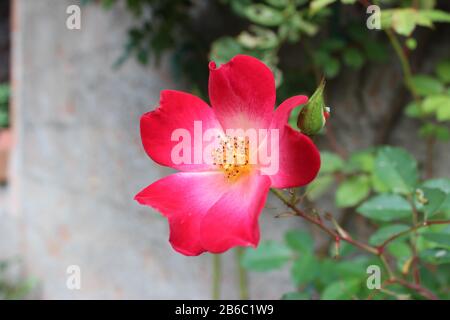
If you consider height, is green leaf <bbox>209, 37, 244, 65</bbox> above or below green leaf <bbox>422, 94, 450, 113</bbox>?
above

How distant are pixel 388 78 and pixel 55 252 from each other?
1.46 metres

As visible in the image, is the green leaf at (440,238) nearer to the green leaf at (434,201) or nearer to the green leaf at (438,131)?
the green leaf at (434,201)

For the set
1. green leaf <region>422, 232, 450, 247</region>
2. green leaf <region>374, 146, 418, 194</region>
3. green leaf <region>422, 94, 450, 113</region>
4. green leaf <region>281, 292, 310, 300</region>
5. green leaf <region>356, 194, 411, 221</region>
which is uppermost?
green leaf <region>422, 94, 450, 113</region>

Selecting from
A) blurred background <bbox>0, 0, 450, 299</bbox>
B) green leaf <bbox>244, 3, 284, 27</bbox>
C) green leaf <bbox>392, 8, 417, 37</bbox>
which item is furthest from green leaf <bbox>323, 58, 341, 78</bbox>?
green leaf <bbox>392, 8, 417, 37</bbox>

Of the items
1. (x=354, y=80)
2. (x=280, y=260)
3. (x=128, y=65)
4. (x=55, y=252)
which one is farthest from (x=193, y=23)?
(x=55, y=252)

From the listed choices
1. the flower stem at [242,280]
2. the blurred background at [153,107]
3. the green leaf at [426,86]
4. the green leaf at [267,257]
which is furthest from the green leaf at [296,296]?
the flower stem at [242,280]

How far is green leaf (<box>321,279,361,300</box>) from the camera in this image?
64 cm

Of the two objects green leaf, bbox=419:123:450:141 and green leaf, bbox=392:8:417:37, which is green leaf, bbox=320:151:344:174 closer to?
green leaf, bbox=419:123:450:141

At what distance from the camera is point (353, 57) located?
3.51 ft

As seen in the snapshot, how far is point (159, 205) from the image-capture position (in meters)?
0.40

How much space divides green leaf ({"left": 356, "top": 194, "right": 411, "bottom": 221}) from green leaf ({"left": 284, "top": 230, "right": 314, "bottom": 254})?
0.26 m

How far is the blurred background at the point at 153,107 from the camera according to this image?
3.26 feet

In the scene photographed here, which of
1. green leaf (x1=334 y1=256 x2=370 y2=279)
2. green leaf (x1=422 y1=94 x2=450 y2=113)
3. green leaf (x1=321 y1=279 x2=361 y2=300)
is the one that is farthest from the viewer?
green leaf (x1=422 y1=94 x2=450 y2=113)

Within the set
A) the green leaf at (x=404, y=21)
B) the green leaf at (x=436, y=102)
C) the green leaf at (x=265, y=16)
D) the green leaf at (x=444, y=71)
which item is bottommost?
the green leaf at (x=436, y=102)
